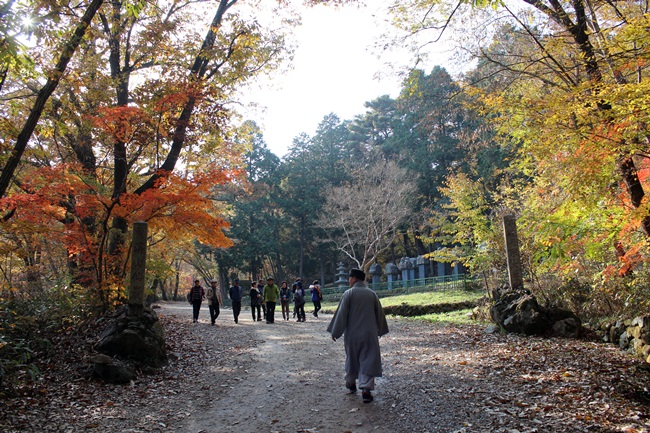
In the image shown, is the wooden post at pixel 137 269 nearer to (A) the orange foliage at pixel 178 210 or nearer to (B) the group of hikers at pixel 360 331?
A: (A) the orange foliage at pixel 178 210

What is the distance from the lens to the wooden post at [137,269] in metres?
8.20

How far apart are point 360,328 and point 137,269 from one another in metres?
5.39

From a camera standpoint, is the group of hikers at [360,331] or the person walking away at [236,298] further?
the person walking away at [236,298]

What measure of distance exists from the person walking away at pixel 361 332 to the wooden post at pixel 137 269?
14.7 feet

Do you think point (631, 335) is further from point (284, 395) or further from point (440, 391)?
point (284, 395)

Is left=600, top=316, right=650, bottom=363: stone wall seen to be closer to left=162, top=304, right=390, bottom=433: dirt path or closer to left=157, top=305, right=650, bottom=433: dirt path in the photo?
left=157, top=305, right=650, bottom=433: dirt path

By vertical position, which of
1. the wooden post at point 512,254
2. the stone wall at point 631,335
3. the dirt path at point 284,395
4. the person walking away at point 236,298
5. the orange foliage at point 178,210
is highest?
the orange foliage at point 178,210

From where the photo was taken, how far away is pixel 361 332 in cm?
543

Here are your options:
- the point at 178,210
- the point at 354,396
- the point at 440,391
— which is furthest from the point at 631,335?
the point at 178,210

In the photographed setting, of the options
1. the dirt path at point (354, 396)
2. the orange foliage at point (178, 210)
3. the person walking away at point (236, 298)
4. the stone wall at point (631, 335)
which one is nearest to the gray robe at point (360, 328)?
the dirt path at point (354, 396)

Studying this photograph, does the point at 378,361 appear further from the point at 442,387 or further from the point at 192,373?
the point at 192,373

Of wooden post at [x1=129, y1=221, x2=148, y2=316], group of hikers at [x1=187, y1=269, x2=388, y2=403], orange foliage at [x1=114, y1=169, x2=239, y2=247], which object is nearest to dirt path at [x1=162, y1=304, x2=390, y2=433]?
group of hikers at [x1=187, y1=269, x2=388, y2=403]

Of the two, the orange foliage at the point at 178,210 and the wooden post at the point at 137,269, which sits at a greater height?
the orange foliage at the point at 178,210

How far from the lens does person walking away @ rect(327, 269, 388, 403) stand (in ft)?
17.3
